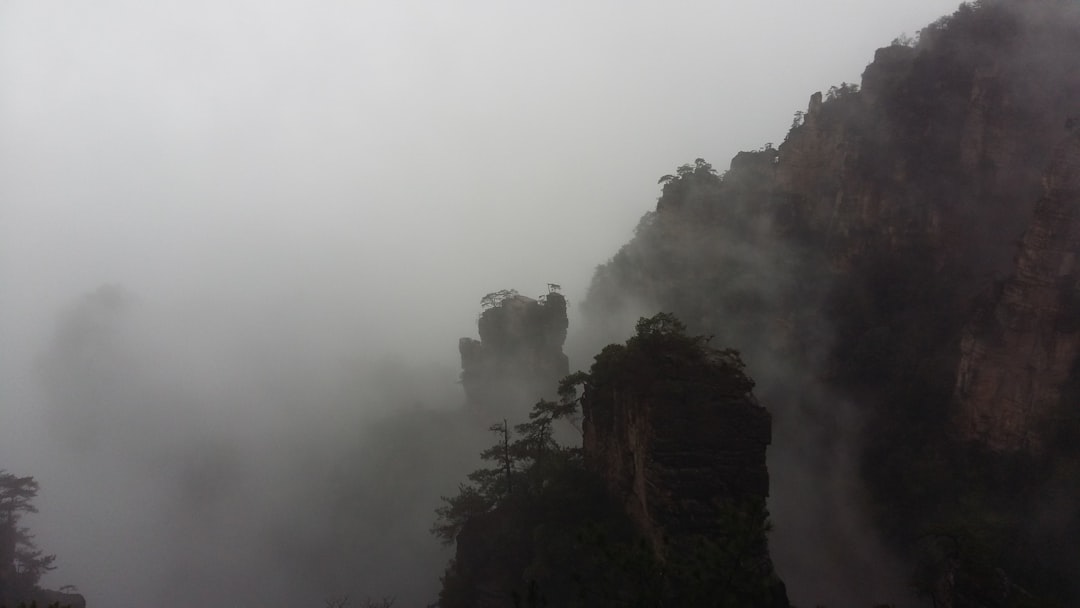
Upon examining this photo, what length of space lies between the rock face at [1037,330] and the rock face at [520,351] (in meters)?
35.3

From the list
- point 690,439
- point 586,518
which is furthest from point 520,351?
point 690,439

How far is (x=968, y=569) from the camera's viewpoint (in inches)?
762

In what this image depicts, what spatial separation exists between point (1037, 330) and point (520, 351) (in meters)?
39.6

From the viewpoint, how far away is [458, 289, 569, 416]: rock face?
5625 centimetres

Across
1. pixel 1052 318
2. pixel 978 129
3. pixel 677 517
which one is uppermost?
pixel 978 129

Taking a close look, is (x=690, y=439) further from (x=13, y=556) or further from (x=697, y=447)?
(x=13, y=556)

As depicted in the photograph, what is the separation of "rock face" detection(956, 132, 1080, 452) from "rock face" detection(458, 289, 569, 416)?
35274mm

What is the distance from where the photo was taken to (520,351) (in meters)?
56.7

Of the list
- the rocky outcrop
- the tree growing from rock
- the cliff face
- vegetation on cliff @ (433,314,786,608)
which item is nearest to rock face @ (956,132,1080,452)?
the cliff face

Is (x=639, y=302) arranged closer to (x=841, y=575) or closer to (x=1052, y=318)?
(x=841, y=575)

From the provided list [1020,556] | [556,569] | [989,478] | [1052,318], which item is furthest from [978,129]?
[556,569]

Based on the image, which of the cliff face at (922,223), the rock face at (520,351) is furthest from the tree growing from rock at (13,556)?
the cliff face at (922,223)

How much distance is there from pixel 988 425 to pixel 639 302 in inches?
1319

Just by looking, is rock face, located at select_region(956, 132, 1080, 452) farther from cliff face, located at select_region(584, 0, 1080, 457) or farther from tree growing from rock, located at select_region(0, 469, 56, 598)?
tree growing from rock, located at select_region(0, 469, 56, 598)
